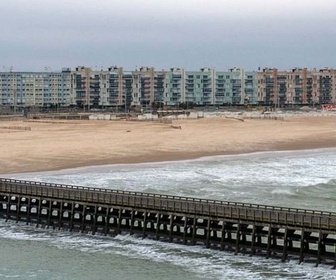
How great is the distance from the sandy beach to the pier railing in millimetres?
17962

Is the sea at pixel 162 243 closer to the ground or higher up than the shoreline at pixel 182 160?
closer to the ground

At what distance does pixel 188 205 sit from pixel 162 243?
2326 millimetres

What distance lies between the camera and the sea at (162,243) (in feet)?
108

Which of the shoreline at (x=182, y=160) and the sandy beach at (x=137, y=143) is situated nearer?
the shoreline at (x=182, y=160)

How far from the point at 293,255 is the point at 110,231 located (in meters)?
10.1

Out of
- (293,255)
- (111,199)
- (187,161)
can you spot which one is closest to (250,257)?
(293,255)

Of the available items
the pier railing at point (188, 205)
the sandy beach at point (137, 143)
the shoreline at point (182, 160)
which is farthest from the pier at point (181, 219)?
the sandy beach at point (137, 143)

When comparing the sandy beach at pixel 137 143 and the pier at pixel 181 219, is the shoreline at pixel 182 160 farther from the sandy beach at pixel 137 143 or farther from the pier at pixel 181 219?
the pier at pixel 181 219

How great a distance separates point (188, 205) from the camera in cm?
3716

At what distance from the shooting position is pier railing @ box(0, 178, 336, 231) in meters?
33.8

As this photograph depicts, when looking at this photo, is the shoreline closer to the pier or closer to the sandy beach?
the sandy beach

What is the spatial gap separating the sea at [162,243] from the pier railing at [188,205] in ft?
5.40

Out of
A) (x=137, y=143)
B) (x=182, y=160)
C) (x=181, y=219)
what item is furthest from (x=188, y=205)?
(x=137, y=143)

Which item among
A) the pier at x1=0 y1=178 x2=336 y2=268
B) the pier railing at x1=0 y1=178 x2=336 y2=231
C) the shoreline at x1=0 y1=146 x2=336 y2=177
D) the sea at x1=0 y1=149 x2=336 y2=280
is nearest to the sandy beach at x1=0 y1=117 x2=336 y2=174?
the shoreline at x1=0 y1=146 x2=336 y2=177
